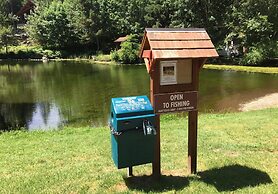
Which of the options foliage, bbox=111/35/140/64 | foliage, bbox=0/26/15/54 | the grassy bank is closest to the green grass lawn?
the grassy bank

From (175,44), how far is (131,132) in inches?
63.5

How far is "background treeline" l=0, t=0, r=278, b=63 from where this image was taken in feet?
113

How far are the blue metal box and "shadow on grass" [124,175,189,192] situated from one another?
0.39 metres

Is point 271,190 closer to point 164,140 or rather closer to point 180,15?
point 164,140

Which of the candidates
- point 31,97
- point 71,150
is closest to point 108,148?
point 71,150

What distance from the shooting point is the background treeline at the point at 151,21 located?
34.3m

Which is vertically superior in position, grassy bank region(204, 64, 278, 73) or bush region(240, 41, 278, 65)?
bush region(240, 41, 278, 65)

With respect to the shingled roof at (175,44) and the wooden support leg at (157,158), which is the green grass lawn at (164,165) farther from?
the shingled roof at (175,44)

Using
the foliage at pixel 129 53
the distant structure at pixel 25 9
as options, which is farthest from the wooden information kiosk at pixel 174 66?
the distant structure at pixel 25 9

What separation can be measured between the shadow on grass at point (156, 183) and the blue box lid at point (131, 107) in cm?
122

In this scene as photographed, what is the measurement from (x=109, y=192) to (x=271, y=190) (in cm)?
259

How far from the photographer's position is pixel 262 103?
707 inches

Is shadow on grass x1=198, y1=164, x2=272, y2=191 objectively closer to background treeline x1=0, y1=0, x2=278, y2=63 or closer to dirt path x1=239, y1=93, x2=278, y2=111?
dirt path x1=239, y1=93, x2=278, y2=111

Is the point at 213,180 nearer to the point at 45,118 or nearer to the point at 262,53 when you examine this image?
the point at 45,118
